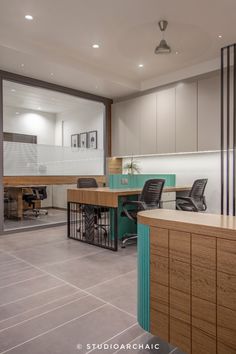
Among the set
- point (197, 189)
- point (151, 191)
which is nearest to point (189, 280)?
point (151, 191)

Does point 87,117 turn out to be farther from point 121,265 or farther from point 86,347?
point 86,347

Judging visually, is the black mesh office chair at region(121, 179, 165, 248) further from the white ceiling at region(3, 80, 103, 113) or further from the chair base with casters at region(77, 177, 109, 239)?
the white ceiling at region(3, 80, 103, 113)

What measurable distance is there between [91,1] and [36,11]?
2.50 feet

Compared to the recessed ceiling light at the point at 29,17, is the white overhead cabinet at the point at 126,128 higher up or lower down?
lower down

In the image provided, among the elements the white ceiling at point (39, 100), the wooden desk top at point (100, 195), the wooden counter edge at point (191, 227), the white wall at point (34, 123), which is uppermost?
the white ceiling at point (39, 100)

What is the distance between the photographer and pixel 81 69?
510 centimetres

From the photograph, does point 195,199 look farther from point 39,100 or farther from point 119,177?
point 39,100

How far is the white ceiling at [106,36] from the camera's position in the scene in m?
3.46

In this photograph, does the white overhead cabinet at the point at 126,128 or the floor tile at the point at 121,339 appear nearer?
the floor tile at the point at 121,339

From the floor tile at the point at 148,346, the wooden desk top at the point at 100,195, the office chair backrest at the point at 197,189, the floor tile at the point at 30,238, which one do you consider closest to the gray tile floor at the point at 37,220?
the floor tile at the point at 30,238

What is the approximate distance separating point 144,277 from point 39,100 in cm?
609

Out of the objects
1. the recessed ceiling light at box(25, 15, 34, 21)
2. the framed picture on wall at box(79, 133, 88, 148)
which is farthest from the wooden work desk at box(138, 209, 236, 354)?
the framed picture on wall at box(79, 133, 88, 148)

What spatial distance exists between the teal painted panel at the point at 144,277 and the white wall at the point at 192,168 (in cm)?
401

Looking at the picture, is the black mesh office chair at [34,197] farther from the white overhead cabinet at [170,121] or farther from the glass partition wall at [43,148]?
the white overhead cabinet at [170,121]
